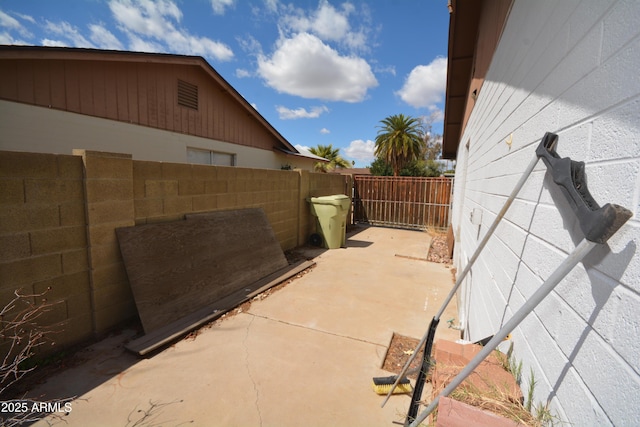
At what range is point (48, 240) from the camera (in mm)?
2793

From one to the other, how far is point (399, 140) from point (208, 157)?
16.5 m

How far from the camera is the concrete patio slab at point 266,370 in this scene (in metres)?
2.25

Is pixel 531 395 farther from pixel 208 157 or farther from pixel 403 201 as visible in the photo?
pixel 403 201

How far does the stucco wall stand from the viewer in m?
5.43

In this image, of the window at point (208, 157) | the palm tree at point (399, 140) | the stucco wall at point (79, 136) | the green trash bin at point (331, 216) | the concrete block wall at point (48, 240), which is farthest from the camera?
the palm tree at point (399, 140)

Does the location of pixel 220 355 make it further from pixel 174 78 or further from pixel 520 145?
pixel 174 78

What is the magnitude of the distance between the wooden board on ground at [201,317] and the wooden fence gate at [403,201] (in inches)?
285

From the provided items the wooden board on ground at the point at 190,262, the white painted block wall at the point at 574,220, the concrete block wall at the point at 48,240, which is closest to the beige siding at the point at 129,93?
the concrete block wall at the point at 48,240

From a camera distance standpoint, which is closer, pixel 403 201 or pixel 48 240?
pixel 48 240

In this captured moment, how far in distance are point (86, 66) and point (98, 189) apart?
533 cm

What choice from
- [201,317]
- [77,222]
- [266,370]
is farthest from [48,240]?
[266,370]

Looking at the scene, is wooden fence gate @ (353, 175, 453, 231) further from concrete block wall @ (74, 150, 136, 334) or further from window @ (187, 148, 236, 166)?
concrete block wall @ (74, 150, 136, 334)

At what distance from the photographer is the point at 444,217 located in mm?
10914

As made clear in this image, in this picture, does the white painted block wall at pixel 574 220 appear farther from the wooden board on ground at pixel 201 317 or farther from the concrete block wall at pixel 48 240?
the concrete block wall at pixel 48 240
